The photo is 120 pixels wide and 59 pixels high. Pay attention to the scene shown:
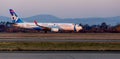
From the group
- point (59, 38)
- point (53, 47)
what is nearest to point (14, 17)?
point (59, 38)

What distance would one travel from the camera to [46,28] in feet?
318

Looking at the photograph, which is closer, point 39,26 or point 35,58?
point 35,58

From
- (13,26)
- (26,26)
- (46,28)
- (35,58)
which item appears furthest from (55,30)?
(35,58)

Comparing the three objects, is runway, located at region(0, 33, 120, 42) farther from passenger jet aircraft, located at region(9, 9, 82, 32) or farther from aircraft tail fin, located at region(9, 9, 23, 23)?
aircraft tail fin, located at region(9, 9, 23, 23)

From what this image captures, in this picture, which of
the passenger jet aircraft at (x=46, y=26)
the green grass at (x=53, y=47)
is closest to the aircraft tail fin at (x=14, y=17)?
the passenger jet aircraft at (x=46, y=26)

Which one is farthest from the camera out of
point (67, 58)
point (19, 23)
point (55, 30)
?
point (19, 23)

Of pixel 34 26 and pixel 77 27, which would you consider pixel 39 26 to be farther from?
pixel 77 27

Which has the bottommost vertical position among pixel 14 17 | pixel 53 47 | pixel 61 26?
pixel 53 47

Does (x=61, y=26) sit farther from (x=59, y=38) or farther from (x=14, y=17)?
(x=59, y=38)

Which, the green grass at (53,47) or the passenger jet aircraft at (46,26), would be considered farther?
the passenger jet aircraft at (46,26)

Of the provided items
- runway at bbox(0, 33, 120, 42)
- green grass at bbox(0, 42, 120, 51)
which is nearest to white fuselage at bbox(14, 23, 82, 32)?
runway at bbox(0, 33, 120, 42)

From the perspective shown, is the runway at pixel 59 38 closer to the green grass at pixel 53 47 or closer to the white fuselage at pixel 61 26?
the green grass at pixel 53 47

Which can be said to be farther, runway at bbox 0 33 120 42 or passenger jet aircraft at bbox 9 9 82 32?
passenger jet aircraft at bbox 9 9 82 32

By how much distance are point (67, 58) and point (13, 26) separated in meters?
87.4
